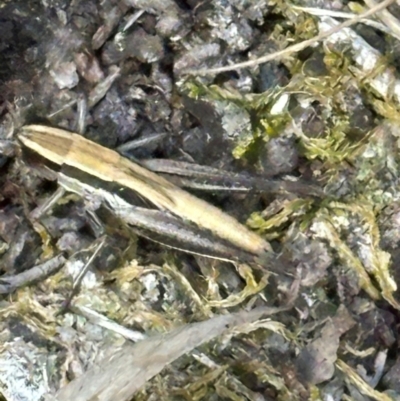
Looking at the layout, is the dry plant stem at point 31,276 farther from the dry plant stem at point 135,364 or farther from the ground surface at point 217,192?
the dry plant stem at point 135,364

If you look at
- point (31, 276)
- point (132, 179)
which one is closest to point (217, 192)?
point (132, 179)

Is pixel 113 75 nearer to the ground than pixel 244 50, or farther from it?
nearer to the ground

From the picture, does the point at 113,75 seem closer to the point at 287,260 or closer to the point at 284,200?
the point at 284,200

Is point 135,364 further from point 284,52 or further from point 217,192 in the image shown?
point 284,52

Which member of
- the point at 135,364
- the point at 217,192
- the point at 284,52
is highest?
the point at 284,52

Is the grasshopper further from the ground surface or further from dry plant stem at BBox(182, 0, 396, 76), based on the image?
dry plant stem at BBox(182, 0, 396, 76)

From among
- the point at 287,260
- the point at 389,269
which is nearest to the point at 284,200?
the point at 287,260

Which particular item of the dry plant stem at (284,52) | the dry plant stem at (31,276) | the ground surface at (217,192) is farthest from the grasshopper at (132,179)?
the dry plant stem at (284,52)

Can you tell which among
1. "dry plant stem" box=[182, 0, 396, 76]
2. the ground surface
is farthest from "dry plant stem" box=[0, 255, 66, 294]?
"dry plant stem" box=[182, 0, 396, 76]
